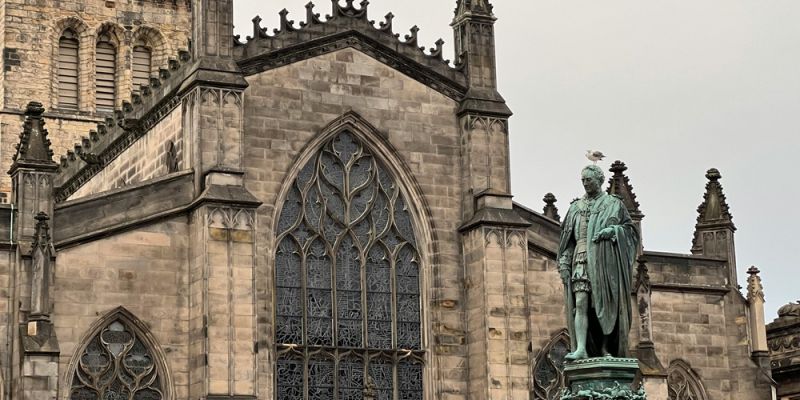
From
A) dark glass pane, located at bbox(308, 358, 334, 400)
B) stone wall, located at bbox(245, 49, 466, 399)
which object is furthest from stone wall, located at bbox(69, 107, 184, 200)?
dark glass pane, located at bbox(308, 358, 334, 400)

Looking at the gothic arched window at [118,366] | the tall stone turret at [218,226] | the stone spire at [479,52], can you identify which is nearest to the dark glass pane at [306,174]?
the tall stone turret at [218,226]

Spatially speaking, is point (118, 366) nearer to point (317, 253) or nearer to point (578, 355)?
point (317, 253)

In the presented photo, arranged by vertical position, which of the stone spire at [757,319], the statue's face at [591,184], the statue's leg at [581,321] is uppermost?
the stone spire at [757,319]

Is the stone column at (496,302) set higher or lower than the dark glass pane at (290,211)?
lower

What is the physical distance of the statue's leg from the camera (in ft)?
62.8

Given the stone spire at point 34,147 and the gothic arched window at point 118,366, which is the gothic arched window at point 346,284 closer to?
the gothic arched window at point 118,366

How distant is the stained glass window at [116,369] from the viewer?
34.0 m

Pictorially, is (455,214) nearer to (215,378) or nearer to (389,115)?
(389,115)

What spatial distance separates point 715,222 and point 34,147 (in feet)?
54.7

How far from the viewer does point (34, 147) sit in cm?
3478

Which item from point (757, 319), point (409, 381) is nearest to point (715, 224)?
point (757, 319)

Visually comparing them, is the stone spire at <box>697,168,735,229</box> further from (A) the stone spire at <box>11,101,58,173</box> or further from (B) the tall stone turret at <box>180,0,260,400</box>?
(A) the stone spire at <box>11,101,58,173</box>

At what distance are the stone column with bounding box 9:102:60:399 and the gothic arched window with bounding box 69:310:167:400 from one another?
1.12m

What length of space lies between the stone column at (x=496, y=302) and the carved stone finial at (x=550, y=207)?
6.05 metres
